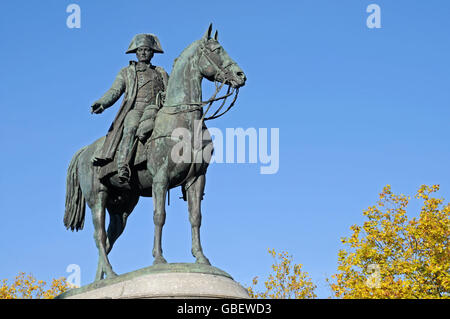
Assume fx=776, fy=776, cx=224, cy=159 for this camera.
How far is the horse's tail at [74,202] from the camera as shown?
16.3 metres

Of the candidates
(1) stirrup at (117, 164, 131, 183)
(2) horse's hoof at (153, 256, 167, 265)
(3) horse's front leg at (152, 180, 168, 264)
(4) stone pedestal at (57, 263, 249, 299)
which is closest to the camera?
(4) stone pedestal at (57, 263, 249, 299)

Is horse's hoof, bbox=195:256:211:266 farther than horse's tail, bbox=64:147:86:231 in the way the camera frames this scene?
No

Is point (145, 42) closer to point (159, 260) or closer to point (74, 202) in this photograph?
point (74, 202)

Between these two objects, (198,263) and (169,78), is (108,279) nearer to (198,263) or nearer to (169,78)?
(198,263)

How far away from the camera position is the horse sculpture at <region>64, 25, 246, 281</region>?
14281mm

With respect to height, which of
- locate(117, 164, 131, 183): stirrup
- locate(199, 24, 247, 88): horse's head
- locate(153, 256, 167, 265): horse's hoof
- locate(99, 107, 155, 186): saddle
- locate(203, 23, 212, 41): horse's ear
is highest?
locate(203, 23, 212, 41): horse's ear

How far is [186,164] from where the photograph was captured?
14.3 metres

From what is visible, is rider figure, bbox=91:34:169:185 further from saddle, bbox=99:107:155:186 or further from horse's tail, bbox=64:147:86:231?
horse's tail, bbox=64:147:86:231

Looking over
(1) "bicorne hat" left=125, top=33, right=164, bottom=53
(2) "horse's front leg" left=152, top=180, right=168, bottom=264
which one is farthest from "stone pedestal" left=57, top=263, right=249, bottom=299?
(1) "bicorne hat" left=125, top=33, right=164, bottom=53

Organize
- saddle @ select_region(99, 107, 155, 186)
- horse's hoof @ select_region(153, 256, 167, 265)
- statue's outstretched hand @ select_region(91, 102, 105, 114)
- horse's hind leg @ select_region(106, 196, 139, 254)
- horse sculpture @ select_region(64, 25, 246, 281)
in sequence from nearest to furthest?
horse's hoof @ select_region(153, 256, 167, 265), horse sculpture @ select_region(64, 25, 246, 281), saddle @ select_region(99, 107, 155, 186), statue's outstretched hand @ select_region(91, 102, 105, 114), horse's hind leg @ select_region(106, 196, 139, 254)

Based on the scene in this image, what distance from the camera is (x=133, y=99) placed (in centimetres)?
1562
